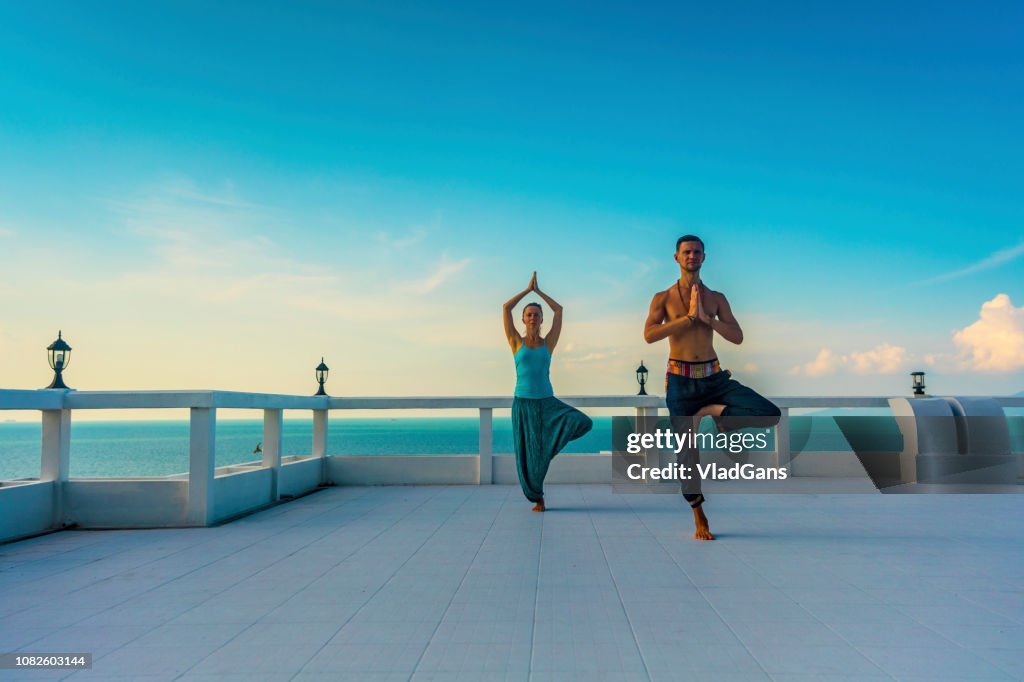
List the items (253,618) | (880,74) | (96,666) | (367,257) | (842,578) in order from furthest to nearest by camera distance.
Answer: (367,257) < (880,74) < (842,578) < (253,618) < (96,666)

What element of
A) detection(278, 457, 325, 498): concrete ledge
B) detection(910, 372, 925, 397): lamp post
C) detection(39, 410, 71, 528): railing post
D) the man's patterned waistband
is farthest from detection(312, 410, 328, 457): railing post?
detection(910, 372, 925, 397): lamp post

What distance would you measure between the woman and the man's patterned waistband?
157cm

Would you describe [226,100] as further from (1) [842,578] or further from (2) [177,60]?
(1) [842,578]

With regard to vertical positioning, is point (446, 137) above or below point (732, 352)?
above

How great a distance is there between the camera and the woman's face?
6.62 meters

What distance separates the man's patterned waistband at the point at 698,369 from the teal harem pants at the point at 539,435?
156cm

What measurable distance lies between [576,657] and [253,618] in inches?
58.8

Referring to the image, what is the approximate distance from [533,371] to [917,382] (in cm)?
619

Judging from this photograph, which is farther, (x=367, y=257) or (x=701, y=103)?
(x=367, y=257)

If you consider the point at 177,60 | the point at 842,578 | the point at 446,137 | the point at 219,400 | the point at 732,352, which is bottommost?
the point at 842,578

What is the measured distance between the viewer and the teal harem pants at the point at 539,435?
6.38m

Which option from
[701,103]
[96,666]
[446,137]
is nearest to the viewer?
[96,666]

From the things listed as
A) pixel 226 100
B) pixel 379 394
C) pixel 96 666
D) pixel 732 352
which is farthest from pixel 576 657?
pixel 226 100

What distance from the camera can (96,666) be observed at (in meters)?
2.38
